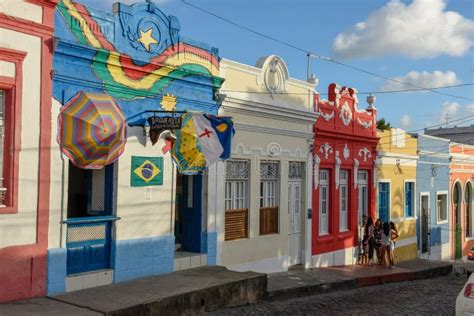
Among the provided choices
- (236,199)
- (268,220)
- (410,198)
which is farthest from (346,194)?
(236,199)

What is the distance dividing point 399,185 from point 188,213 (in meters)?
10.5

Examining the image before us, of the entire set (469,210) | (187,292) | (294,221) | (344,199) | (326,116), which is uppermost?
(326,116)

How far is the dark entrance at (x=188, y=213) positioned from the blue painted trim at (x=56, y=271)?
3366 mm

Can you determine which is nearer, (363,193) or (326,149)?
(326,149)

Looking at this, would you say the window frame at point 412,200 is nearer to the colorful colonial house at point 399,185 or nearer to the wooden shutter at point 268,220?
the colorful colonial house at point 399,185

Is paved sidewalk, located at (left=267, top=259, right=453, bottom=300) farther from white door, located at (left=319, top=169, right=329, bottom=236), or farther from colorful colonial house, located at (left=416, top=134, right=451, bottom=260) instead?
colorful colonial house, located at (left=416, top=134, right=451, bottom=260)

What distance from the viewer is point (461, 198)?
24812 millimetres

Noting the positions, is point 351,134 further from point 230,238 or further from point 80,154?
point 80,154

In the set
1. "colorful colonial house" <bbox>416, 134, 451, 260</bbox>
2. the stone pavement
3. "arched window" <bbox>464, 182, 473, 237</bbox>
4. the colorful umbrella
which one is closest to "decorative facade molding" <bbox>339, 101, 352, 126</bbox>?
the stone pavement

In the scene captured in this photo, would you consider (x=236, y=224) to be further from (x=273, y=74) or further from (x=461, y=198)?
(x=461, y=198)

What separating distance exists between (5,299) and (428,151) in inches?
696

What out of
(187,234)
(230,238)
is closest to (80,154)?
(187,234)

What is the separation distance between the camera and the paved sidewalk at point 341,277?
11.6 meters

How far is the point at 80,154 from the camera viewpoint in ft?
28.8
